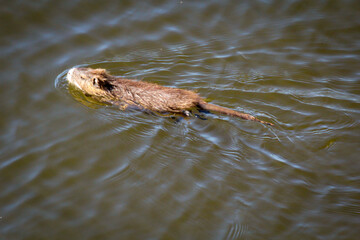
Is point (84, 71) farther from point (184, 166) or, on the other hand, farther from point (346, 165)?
point (346, 165)

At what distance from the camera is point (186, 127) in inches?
157

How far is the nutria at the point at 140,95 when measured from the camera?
3.96 meters

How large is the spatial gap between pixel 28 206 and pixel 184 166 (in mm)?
1685

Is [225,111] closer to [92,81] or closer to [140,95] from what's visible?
[140,95]

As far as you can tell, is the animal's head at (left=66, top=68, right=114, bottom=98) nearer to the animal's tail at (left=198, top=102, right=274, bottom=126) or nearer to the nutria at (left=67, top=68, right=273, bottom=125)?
the nutria at (left=67, top=68, right=273, bottom=125)

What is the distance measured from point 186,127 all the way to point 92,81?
4.63 ft

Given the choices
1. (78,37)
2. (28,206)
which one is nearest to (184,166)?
(28,206)

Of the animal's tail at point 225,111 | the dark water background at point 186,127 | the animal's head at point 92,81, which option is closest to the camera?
the dark water background at point 186,127

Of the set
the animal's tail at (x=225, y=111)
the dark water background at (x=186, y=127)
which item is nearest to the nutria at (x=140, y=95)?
the animal's tail at (x=225, y=111)

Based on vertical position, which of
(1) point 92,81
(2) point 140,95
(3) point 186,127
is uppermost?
(1) point 92,81

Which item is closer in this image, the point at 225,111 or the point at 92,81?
the point at 225,111

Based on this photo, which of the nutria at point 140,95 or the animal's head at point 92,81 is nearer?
the nutria at point 140,95

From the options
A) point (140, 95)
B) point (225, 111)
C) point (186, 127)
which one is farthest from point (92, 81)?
point (225, 111)

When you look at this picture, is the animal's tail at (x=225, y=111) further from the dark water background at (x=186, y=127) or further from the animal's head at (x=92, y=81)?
the animal's head at (x=92, y=81)
